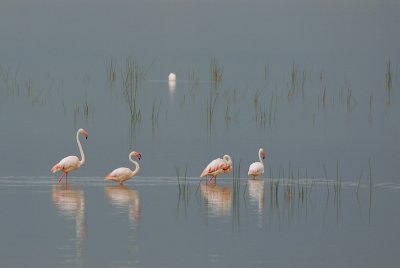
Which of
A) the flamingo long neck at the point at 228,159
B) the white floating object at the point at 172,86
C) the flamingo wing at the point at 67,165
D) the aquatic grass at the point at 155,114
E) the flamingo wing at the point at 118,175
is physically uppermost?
the white floating object at the point at 172,86

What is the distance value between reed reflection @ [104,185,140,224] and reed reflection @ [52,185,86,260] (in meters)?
0.38

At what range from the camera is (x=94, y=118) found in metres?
26.2

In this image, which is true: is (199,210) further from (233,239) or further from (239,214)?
(233,239)

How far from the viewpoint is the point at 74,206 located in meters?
14.7

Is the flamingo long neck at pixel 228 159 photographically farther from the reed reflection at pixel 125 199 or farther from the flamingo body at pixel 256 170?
the reed reflection at pixel 125 199

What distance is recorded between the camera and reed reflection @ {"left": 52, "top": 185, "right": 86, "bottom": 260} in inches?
502

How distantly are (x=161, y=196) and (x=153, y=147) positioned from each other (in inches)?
216

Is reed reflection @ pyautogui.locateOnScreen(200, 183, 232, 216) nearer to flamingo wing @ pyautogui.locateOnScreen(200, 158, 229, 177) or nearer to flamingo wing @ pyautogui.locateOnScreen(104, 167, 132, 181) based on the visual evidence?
flamingo wing @ pyautogui.locateOnScreen(200, 158, 229, 177)

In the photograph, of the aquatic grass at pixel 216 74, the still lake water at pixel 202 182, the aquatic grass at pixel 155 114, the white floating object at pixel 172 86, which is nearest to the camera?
the still lake water at pixel 202 182

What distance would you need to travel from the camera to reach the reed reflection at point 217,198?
48.1ft

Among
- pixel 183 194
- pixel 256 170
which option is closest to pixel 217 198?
pixel 183 194

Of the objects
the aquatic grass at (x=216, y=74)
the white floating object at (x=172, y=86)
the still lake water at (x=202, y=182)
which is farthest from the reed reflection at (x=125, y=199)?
the white floating object at (x=172, y=86)

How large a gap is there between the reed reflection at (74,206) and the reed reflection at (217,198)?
1.53 m

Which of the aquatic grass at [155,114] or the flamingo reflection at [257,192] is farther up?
the aquatic grass at [155,114]
